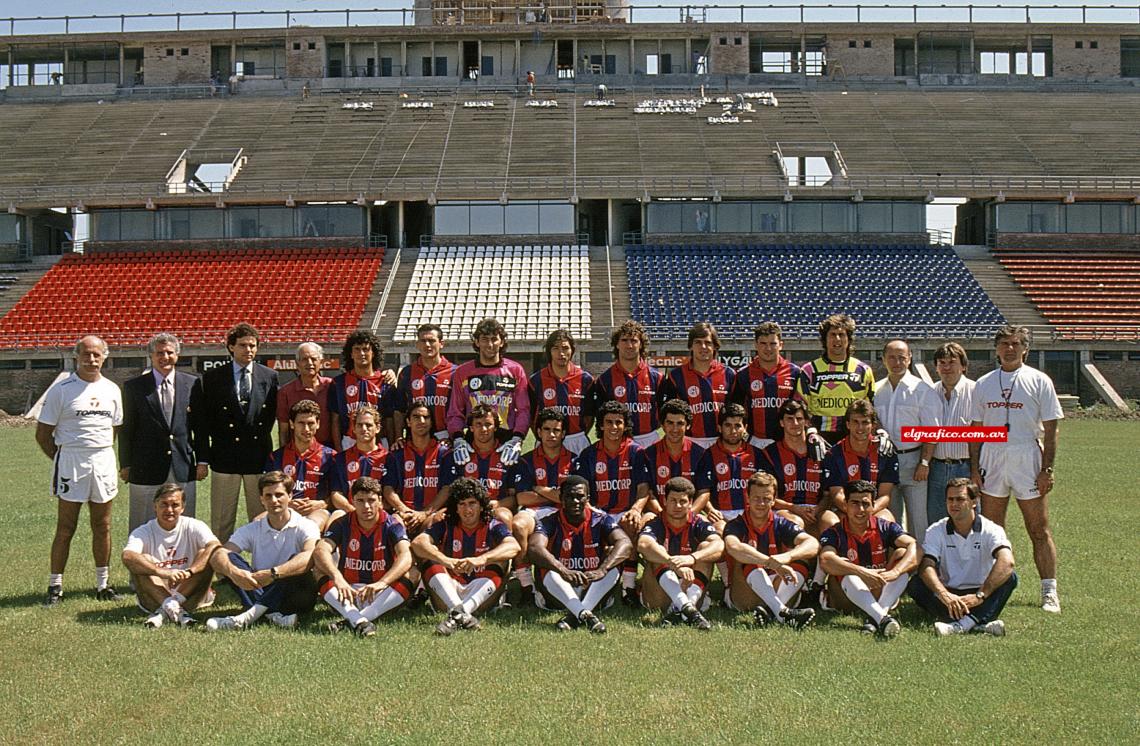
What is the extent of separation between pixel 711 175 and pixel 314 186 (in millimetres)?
15047

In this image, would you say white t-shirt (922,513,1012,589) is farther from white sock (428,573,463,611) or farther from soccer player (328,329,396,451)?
soccer player (328,329,396,451)

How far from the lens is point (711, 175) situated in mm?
41594

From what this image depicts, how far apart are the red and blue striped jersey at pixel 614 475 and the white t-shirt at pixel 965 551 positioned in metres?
2.35

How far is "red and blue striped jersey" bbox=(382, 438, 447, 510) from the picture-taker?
29.9 ft

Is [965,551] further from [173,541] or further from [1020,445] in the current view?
[173,541]

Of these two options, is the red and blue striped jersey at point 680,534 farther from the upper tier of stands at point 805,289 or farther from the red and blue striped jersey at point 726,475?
the upper tier of stands at point 805,289

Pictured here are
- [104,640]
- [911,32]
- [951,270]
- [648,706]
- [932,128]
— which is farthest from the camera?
[911,32]

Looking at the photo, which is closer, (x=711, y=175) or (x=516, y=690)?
(x=516, y=690)

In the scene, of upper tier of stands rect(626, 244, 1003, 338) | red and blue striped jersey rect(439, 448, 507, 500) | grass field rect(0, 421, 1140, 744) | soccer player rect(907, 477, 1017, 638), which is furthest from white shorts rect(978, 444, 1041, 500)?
upper tier of stands rect(626, 244, 1003, 338)

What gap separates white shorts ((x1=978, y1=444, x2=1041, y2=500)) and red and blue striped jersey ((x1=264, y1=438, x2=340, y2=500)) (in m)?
5.39

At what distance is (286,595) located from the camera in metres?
8.09

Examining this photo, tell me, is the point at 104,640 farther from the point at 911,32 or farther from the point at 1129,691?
the point at 911,32

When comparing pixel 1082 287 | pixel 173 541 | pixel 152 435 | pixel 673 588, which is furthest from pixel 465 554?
pixel 1082 287

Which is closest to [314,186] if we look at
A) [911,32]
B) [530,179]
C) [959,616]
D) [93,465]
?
[530,179]
